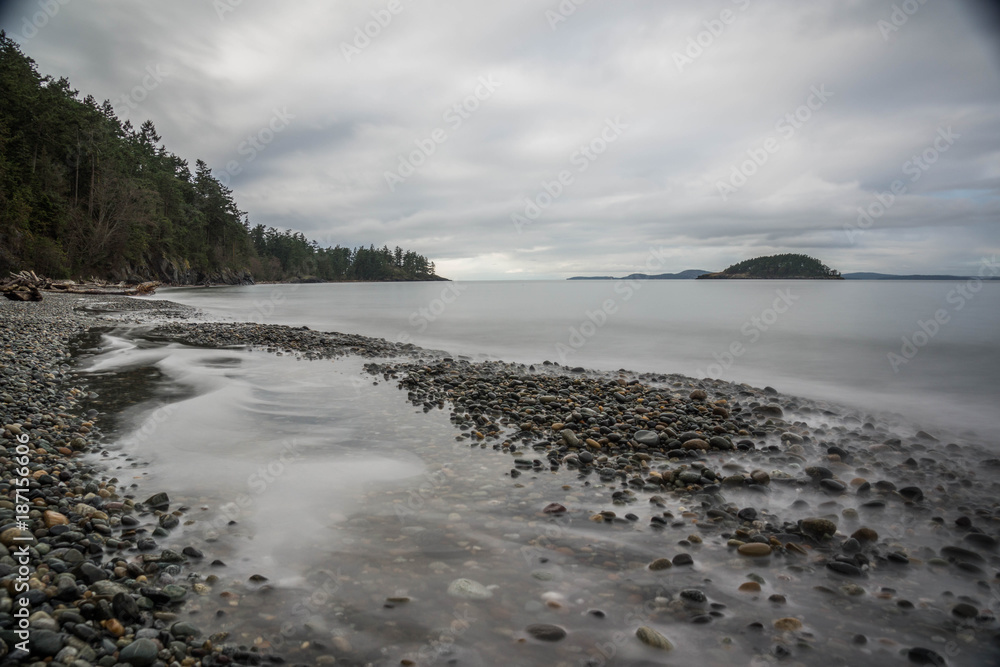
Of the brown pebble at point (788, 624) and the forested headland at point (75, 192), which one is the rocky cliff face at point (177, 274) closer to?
the forested headland at point (75, 192)

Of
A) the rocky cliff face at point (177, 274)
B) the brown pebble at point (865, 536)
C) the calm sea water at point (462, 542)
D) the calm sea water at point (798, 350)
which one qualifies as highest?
the rocky cliff face at point (177, 274)

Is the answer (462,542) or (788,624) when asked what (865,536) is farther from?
(462,542)

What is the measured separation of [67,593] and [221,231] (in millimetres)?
123704

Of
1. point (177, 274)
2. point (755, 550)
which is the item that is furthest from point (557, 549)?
point (177, 274)

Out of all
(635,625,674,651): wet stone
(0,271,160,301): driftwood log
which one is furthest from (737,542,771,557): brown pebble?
(0,271,160,301): driftwood log

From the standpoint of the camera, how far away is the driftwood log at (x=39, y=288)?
26.3 metres

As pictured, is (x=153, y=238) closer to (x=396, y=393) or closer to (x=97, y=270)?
(x=97, y=270)

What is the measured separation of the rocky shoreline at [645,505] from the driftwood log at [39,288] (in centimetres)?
2284

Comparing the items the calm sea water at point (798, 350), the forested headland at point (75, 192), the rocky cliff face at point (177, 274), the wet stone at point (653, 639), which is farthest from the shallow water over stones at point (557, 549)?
the rocky cliff face at point (177, 274)

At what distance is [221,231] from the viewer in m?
108

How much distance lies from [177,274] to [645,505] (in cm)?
10443

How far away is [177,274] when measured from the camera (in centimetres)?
8844

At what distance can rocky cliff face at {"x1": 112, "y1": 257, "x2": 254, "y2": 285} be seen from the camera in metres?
68.2

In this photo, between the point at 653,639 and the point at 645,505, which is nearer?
the point at 653,639
